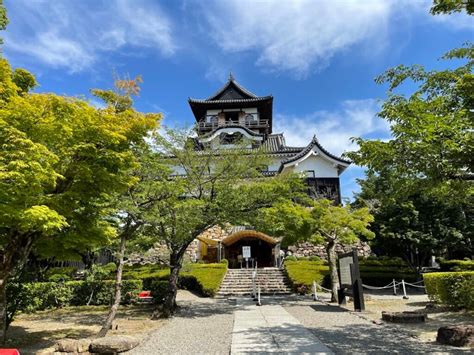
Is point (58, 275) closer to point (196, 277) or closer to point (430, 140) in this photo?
point (196, 277)

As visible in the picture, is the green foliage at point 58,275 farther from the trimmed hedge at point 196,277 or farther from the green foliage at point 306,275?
the green foliage at point 306,275

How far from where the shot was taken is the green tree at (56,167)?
603 cm

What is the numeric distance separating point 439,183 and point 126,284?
15478 millimetres

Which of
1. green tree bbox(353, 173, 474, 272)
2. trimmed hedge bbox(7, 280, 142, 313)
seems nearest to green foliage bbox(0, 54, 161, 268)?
trimmed hedge bbox(7, 280, 142, 313)

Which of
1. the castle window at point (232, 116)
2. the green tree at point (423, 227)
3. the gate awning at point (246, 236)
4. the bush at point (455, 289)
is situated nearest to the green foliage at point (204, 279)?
the gate awning at point (246, 236)

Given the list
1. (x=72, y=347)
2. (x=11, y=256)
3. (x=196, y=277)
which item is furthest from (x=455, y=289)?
(x=196, y=277)

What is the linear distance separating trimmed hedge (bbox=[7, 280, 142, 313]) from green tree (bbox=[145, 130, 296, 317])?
15.3 ft

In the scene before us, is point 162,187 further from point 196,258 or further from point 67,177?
point 196,258

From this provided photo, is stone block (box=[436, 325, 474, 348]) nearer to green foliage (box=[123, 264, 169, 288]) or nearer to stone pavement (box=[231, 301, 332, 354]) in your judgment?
stone pavement (box=[231, 301, 332, 354])

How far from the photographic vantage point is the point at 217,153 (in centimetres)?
1375

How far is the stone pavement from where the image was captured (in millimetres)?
7577

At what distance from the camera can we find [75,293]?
17609 mm

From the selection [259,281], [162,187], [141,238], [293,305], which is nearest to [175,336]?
[162,187]

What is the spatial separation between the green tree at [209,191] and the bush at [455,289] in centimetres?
649
